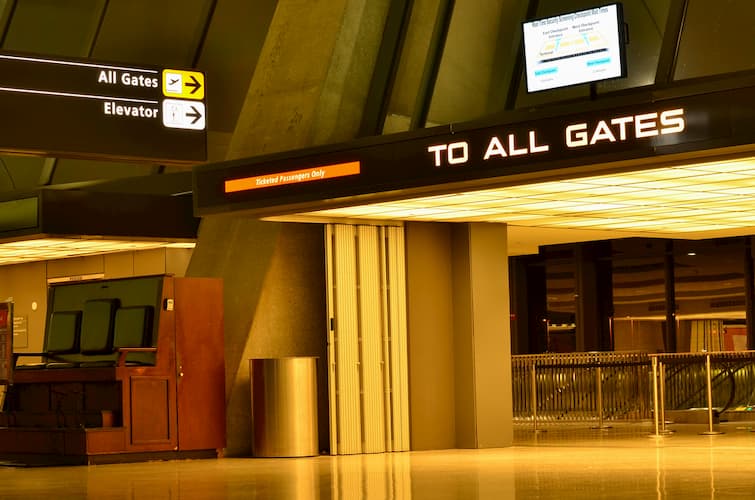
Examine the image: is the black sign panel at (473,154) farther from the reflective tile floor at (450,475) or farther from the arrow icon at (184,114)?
the reflective tile floor at (450,475)

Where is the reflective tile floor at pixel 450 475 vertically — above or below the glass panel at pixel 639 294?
below

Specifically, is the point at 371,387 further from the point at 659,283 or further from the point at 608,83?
the point at 659,283

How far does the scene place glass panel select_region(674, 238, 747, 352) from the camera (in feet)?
100

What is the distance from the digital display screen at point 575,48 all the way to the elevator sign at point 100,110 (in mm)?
3908

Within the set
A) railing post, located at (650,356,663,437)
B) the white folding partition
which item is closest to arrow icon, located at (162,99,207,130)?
the white folding partition

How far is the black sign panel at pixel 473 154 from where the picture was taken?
1281 centimetres

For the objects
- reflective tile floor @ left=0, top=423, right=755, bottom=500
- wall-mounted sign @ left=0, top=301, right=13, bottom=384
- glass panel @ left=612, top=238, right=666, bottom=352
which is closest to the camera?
reflective tile floor @ left=0, top=423, right=755, bottom=500

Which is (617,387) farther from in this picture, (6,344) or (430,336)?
(6,344)

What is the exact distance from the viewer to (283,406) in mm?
18125

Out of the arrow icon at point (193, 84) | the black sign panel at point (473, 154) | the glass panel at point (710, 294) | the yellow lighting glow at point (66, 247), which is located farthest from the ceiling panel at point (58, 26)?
the arrow icon at point (193, 84)

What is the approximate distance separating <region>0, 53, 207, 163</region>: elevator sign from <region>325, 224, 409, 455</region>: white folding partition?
17.1 ft

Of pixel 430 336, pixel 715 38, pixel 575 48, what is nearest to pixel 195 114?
pixel 575 48

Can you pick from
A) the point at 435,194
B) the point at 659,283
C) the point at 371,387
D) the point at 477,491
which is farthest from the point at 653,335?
the point at 477,491

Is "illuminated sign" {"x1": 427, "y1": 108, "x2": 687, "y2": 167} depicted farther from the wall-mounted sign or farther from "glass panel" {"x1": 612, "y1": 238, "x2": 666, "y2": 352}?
"glass panel" {"x1": 612, "y1": 238, "x2": 666, "y2": 352}
